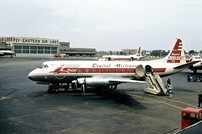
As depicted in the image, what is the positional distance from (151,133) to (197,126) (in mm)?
6087

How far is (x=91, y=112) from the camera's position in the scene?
22.4 m

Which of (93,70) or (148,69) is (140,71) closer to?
(148,69)

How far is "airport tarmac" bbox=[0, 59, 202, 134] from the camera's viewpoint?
17516mm

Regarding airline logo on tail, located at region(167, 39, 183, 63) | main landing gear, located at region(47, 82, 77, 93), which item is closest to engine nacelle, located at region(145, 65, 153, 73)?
airline logo on tail, located at region(167, 39, 183, 63)

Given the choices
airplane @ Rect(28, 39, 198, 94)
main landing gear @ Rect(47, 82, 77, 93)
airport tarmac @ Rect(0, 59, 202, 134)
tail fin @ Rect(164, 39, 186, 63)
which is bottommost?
airport tarmac @ Rect(0, 59, 202, 134)

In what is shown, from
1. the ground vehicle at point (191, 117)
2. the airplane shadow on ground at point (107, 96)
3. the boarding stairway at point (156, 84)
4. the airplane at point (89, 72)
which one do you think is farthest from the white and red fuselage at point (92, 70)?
the ground vehicle at point (191, 117)

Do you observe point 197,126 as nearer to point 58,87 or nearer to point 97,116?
point 97,116

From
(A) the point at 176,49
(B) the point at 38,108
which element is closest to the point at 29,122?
(B) the point at 38,108

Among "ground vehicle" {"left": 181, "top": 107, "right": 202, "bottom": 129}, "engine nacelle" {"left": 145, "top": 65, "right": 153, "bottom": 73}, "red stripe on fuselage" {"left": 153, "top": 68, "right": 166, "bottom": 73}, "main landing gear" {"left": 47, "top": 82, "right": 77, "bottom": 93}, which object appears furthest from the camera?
"red stripe on fuselage" {"left": 153, "top": 68, "right": 166, "bottom": 73}

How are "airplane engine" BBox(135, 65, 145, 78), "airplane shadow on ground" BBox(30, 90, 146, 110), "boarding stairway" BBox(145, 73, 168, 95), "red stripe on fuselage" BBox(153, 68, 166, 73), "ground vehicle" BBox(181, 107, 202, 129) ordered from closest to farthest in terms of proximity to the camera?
"ground vehicle" BBox(181, 107, 202, 129) < "airplane shadow on ground" BBox(30, 90, 146, 110) < "boarding stairway" BBox(145, 73, 168, 95) < "airplane engine" BBox(135, 65, 145, 78) < "red stripe on fuselage" BBox(153, 68, 166, 73)

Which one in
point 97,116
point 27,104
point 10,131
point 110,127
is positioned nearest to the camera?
point 10,131

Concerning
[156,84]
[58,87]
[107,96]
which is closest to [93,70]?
[107,96]

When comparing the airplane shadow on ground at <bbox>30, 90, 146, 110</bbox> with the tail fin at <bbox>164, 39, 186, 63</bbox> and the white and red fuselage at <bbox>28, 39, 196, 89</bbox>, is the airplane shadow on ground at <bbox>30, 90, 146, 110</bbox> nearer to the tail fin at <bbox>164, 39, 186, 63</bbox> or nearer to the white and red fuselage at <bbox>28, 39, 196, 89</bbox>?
the white and red fuselage at <bbox>28, 39, 196, 89</bbox>

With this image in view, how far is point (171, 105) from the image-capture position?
26.1m
